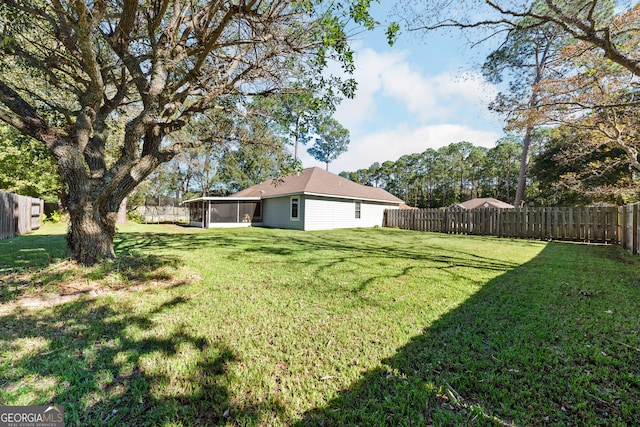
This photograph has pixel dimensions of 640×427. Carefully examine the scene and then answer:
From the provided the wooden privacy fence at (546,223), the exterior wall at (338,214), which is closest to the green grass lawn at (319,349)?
the wooden privacy fence at (546,223)

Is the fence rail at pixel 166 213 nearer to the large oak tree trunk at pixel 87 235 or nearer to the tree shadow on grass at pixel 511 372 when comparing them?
the large oak tree trunk at pixel 87 235

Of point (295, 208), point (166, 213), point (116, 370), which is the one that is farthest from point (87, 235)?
point (166, 213)

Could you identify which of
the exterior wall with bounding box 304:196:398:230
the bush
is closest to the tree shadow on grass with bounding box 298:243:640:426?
the exterior wall with bounding box 304:196:398:230

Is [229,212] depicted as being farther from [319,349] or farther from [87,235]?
[319,349]

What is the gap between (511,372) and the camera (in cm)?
193

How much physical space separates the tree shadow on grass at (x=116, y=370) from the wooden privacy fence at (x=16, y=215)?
9.72 meters

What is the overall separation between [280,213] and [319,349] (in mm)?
15136

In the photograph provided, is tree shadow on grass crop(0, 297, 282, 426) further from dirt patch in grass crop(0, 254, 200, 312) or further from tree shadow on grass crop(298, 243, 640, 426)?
tree shadow on grass crop(298, 243, 640, 426)

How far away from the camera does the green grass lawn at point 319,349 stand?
1606 millimetres

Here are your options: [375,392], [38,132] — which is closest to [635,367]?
[375,392]

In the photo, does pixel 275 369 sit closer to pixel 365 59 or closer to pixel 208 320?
pixel 208 320

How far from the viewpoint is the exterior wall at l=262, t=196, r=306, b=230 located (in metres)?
15.2

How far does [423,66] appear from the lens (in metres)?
7.12

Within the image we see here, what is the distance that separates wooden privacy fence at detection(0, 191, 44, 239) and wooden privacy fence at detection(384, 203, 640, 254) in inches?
729
